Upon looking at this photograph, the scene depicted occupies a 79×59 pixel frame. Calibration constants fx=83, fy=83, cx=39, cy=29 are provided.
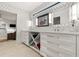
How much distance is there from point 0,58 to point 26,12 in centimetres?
370

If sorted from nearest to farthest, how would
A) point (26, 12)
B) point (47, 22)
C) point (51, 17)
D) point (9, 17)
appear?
point (51, 17) < point (47, 22) < point (26, 12) < point (9, 17)

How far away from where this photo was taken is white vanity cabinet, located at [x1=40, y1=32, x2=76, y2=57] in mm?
1379

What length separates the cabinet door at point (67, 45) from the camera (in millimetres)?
1354

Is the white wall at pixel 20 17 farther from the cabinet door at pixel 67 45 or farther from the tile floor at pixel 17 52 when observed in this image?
the cabinet door at pixel 67 45

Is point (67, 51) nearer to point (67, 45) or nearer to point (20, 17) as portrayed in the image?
point (67, 45)

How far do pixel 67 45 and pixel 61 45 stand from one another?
167 mm

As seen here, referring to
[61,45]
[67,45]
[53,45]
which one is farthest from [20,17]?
[67,45]

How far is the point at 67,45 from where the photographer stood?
148cm

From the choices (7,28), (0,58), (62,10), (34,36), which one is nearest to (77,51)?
(62,10)

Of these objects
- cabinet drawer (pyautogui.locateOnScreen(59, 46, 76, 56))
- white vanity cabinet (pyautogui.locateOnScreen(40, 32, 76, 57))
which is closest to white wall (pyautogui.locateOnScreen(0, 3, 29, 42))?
white vanity cabinet (pyautogui.locateOnScreen(40, 32, 76, 57))

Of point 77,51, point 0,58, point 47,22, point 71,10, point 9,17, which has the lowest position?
point 0,58

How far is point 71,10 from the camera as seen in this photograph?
Answer: 7.45ft

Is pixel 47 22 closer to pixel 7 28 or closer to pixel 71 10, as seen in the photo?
pixel 71 10

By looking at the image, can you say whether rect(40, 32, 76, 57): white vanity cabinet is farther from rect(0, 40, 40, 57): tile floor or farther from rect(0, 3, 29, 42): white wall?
rect(0, 3, 29, 42): white wall
